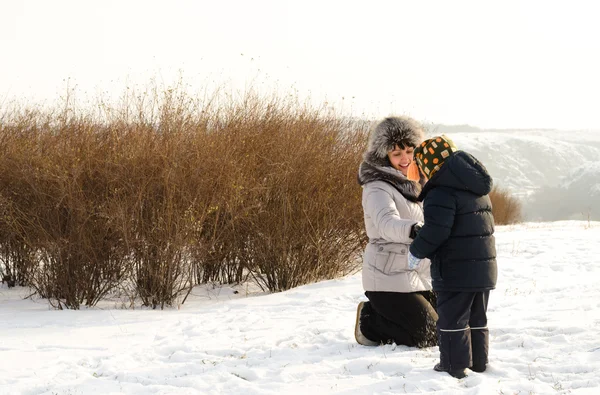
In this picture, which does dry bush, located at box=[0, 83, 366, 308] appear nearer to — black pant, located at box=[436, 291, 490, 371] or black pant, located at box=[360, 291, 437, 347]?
black pant, located at box=[360, 291, 437, 347]

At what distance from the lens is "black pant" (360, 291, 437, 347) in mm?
4188

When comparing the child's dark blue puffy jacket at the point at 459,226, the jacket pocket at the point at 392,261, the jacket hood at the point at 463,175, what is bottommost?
the jacket pocket at the point at 392,261

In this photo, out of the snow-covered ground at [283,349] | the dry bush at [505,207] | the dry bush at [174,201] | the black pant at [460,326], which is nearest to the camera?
the black pant at [460,326]

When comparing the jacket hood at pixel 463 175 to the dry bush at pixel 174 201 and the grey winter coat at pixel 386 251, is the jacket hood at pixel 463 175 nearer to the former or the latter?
the grey winter coat at pixel 386 251

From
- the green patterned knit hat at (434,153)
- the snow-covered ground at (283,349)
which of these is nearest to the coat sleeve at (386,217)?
the green patterned knit hat at (434,153)

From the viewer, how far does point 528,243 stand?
9.71 meters

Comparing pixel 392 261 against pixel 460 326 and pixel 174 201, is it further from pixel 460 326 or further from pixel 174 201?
pixel 174 201

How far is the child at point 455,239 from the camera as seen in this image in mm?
3371

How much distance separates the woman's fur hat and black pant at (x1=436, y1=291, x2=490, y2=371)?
1.04 meters

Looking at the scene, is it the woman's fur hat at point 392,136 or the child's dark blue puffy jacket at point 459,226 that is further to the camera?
the woman's fur hat at point 392,136

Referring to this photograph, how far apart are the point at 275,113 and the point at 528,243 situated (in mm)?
4317

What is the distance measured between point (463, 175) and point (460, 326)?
81cm

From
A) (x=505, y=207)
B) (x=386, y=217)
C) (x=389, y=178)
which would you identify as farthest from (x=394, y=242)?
(x=505, y=207)

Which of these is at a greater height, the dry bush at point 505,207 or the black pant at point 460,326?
the black pant at point 460,326
